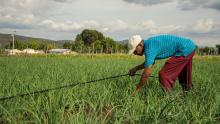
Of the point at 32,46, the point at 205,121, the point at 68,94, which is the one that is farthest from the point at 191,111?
the point at 32,46

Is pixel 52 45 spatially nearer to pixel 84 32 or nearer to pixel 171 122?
pixel 84 32

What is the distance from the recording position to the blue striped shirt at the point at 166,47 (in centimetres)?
504

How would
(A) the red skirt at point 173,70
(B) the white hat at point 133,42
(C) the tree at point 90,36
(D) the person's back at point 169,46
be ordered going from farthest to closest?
(C) the tree at point 90,36 → (A) the red skirt at point 173,70 → (D) the person's back at point 169,46 → (B) the white hat at point 133,42

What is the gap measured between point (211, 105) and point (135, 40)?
4.71ft

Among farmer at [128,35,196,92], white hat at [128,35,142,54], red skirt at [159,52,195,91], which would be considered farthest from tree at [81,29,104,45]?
white hat at [128,35,142,54]

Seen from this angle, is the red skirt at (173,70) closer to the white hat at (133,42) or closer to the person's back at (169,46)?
the person's back at (169,46)

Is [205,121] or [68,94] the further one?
[68,94]

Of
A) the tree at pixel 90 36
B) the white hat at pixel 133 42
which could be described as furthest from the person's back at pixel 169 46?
the tree at pixel 90 36

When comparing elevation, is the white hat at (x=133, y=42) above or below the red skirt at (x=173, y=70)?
above

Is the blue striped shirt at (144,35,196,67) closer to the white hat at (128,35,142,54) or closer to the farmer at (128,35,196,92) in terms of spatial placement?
the farmer at (128,35,196,92)

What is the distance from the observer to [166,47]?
539cm

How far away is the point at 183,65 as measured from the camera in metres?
5.59

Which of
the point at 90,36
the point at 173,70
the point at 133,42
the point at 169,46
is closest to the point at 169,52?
the point at 169,46

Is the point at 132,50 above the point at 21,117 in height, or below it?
above
